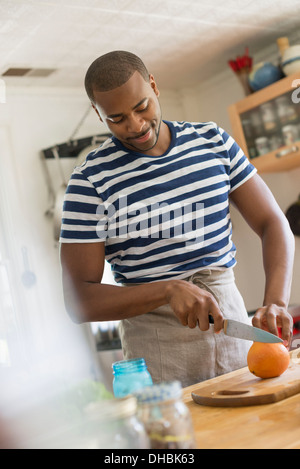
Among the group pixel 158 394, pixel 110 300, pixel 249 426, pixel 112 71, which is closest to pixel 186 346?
pixel 110 300

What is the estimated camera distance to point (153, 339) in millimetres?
1215

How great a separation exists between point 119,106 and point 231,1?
170cm

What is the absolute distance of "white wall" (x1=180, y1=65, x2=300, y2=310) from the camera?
3264 millimetres

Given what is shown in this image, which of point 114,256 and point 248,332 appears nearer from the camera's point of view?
point 248,332

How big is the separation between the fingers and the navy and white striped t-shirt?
0.18m

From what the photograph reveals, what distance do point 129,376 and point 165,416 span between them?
29 centimetres

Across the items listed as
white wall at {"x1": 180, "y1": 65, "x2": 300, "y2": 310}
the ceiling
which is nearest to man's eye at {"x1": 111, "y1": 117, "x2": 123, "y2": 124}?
the ceiling

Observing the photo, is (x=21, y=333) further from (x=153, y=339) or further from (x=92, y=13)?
(x=153, y=339)

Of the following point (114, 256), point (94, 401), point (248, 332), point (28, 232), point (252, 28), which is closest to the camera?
point (94, 401)

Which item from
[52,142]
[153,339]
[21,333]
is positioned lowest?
[21,333]

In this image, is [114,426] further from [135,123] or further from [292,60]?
[292,60]

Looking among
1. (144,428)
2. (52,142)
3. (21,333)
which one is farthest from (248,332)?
(52,142)

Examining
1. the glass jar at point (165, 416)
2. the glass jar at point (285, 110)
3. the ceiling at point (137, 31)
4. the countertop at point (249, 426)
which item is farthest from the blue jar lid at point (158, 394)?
the glass jar at point (285, 110)

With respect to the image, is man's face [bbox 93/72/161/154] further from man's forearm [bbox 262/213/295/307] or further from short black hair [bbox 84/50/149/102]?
man's forearm [bbox 262/213/295/307]
